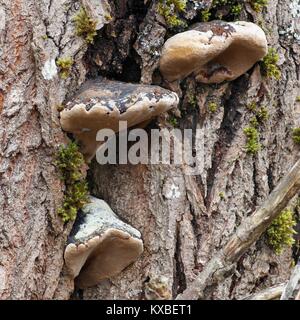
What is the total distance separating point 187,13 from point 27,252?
1.43 meters

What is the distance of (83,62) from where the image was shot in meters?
3.34

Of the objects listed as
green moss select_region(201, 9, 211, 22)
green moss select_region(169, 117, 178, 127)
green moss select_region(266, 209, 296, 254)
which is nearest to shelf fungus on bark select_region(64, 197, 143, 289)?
green moss select_region(169, 117, 178, 127)

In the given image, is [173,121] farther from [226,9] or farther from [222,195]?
[226,9]

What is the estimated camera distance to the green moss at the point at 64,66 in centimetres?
322

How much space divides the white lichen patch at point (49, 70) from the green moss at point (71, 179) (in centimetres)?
33

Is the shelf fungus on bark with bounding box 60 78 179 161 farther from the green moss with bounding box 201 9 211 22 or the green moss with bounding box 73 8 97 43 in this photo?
the green moss with bounding box 201 9 211 22

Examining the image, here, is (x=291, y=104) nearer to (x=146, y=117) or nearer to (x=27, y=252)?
(x=146, y=117)

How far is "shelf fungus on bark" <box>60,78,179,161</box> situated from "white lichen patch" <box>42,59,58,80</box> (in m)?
0.15

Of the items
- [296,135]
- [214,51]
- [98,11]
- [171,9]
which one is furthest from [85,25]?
[296,135]

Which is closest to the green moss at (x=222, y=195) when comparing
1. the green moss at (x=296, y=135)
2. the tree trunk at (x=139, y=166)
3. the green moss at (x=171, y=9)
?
the tree trunk at (x=139, y=166)

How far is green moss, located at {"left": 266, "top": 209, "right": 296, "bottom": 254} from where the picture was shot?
367cm

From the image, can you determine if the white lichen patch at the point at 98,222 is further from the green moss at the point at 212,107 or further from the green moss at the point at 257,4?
the green moss at the point at 257,4

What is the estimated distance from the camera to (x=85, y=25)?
3273 millimetres

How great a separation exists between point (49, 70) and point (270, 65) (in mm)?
1218
